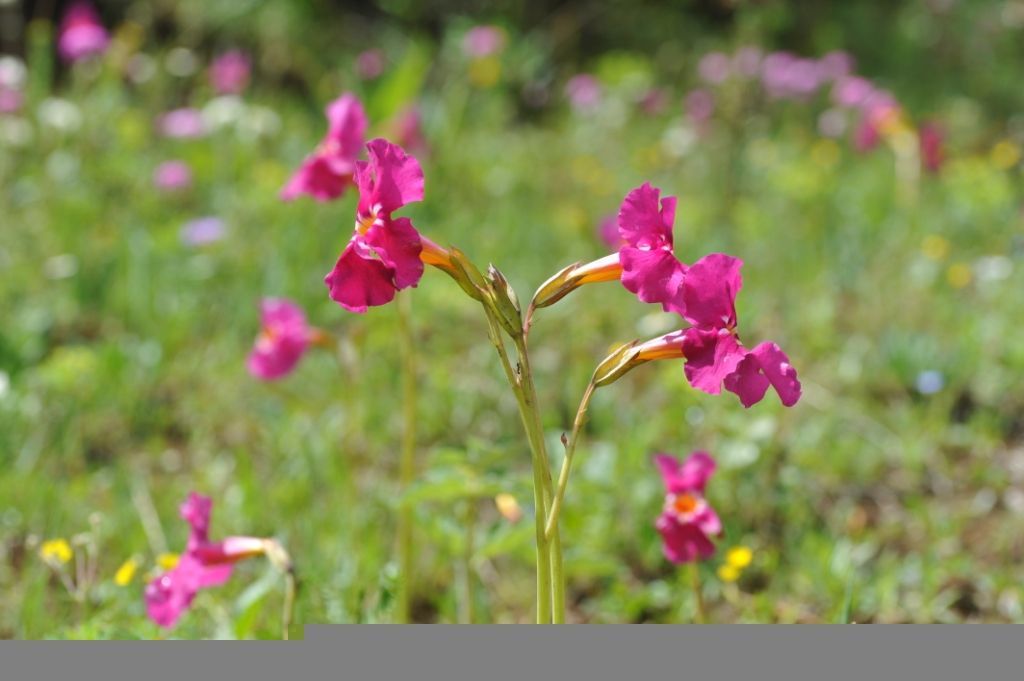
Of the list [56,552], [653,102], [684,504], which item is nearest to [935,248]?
[653,102]

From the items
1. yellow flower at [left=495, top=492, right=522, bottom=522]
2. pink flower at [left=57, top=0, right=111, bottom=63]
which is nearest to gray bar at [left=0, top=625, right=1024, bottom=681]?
yellow flower at [left=495, top=492, right=522, bottom=522]

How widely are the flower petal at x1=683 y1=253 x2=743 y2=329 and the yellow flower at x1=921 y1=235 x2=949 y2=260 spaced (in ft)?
7.73

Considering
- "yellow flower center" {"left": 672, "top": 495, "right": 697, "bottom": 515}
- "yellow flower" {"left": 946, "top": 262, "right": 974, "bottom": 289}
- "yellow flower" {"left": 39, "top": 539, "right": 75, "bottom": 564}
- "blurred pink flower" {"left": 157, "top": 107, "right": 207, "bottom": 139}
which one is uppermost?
"blurred pink flower" {"left": 157, "top": 107, "right": 207, "bottom": 139}

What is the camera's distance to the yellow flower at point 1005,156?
4.07 m

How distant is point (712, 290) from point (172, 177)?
2.81 meters

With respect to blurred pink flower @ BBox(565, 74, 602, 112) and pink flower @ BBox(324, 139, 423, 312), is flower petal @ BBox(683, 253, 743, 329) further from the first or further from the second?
blurred pink flower @ BBox(565, 74, 602, 112)

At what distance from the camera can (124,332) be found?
2.87m

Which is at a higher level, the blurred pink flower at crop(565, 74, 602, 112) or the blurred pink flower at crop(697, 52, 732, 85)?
the blurred pink flower at crop(697, 52, 732, 85)

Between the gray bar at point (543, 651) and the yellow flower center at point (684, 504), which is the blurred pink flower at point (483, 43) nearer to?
the yellow flower center at point (684, 504)

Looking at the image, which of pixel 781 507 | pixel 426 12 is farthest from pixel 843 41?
pixel 781 507

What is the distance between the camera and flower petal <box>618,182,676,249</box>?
3.46 feet

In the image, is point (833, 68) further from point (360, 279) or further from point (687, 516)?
point (360, 279)

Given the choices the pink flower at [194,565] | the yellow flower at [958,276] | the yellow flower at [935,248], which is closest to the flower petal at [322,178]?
the pink flower at [194,565]

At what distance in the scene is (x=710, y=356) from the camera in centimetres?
106
